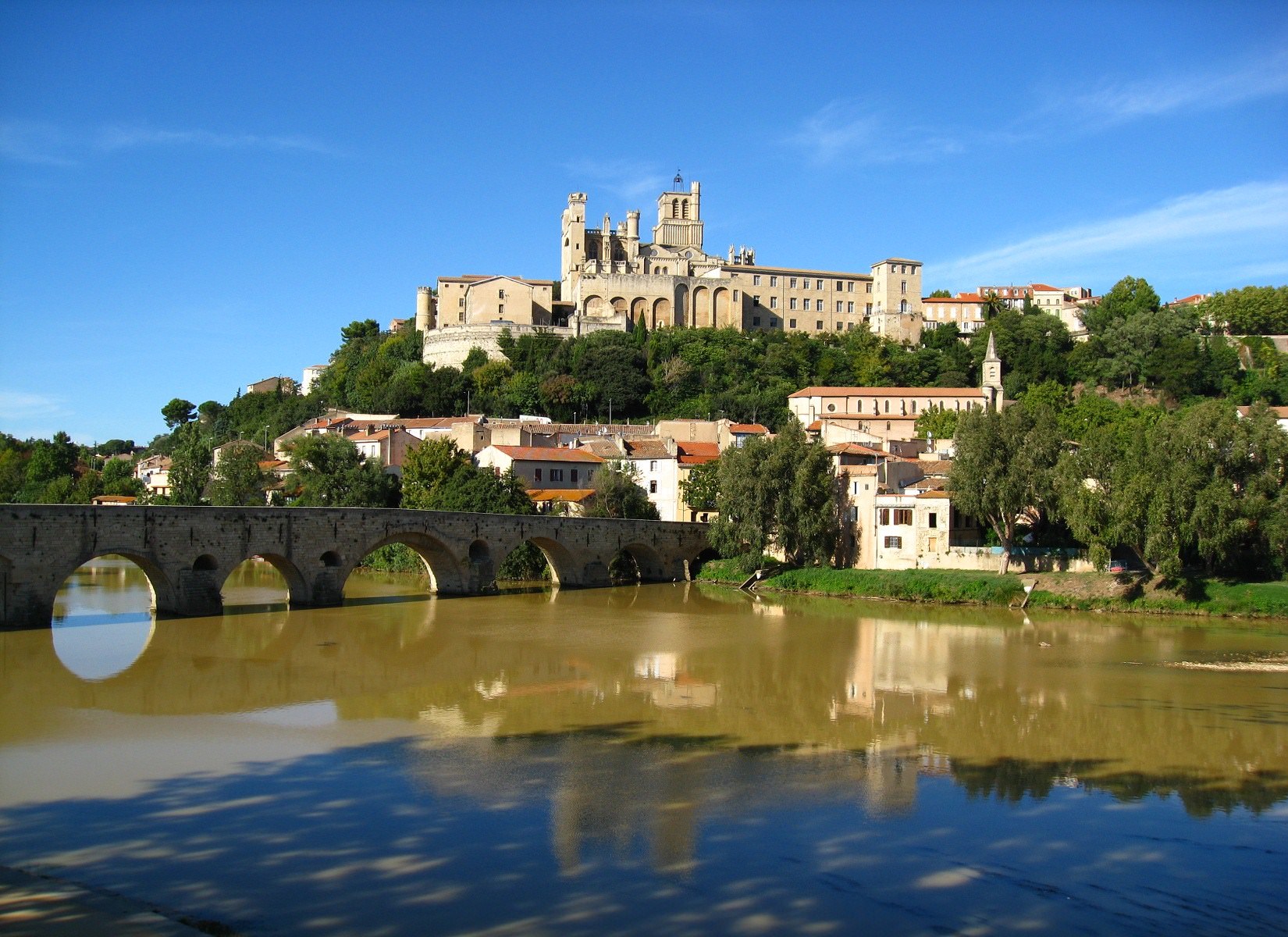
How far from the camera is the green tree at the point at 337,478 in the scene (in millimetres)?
46519

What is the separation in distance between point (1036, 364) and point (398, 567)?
4804 cm

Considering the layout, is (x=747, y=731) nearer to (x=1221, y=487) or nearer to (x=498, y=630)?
(x=498, y=630)

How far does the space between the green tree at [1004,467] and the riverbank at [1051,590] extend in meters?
2.17

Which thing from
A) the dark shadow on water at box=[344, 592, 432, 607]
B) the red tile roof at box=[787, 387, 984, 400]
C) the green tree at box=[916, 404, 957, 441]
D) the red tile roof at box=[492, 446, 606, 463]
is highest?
the red tile roof at box=[787, 387, 984, 400]

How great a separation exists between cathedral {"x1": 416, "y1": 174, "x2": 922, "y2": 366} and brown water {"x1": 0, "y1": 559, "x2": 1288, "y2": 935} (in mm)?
56671

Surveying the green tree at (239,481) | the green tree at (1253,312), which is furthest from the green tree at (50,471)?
the green tree at (1253,312)

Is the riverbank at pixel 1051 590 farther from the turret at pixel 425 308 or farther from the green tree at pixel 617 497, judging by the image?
the turret at pixel 425 308

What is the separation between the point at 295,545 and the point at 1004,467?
917 inches

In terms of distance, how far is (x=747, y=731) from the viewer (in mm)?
18531

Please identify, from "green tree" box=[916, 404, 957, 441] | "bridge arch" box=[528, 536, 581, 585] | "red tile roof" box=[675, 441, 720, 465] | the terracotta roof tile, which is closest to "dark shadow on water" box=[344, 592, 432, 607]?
"bridge arch" box=[528, 536, 581, 585]

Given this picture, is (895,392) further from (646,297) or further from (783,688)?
(783,688)

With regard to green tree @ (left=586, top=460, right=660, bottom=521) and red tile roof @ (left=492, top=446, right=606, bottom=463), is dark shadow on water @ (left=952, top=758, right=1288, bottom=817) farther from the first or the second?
red tile roof @ (left=492, top=446, right=606, bottom=463)

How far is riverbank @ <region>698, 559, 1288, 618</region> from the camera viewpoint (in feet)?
110

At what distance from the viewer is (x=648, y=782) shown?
49.8 ft
